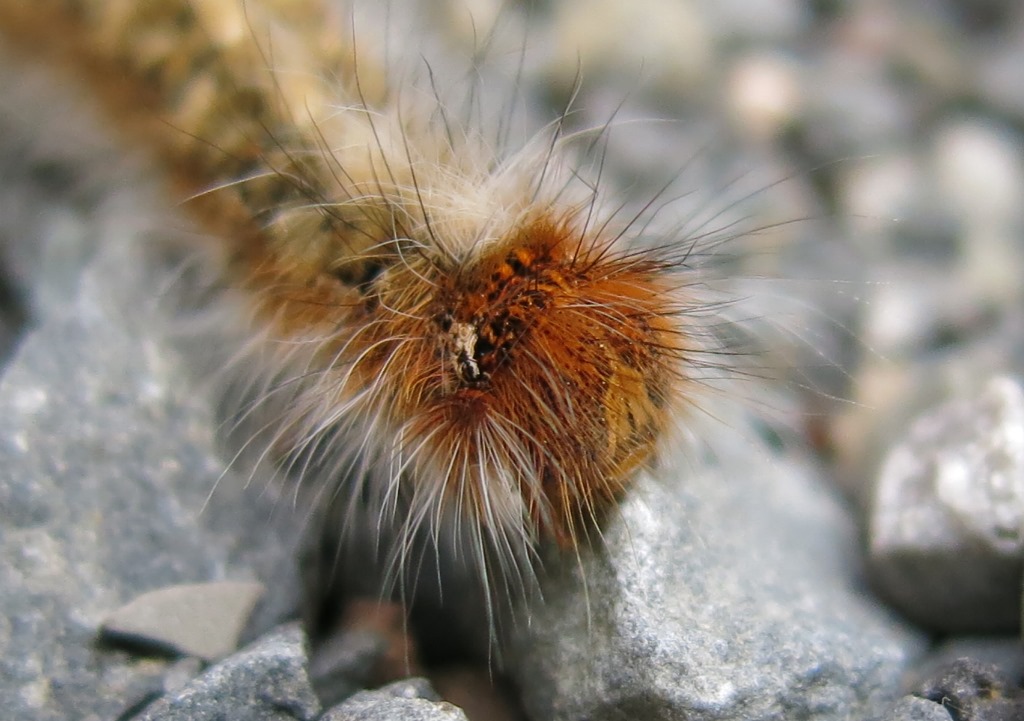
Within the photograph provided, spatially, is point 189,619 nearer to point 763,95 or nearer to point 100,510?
point 100,510

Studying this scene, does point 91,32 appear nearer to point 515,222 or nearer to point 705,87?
point 515,222

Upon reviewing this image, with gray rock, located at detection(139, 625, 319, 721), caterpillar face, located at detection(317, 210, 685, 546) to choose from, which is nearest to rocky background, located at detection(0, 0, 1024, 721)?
gray rock, located at detection(139, 625, 319, 721)

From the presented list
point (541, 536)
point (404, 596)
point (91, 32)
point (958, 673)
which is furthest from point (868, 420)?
point (91, 32)

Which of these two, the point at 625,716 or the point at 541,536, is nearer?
the point at 625,716

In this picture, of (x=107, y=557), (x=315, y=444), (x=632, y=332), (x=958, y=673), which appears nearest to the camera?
(x=958, y=673)

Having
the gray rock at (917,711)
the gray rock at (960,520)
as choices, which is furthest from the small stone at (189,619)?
the gray rock at (960,520)

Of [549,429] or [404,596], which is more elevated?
[549,429]
